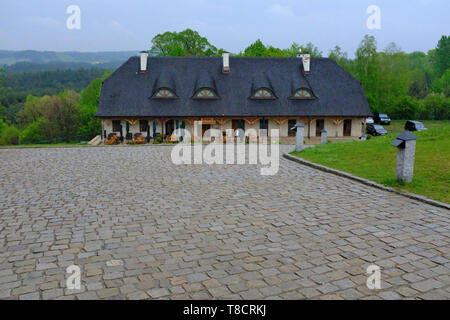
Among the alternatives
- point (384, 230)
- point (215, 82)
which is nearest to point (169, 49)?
point (215, 82)

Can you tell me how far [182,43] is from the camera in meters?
45.7

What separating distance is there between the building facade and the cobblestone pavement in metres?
18.1

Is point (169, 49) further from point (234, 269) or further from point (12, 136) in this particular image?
point (234, 269)

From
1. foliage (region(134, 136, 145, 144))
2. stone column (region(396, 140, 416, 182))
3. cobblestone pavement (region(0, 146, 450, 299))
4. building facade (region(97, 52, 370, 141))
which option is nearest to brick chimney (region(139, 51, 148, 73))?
building facade (region(97, 52, 370, 141))

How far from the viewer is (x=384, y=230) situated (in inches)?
267

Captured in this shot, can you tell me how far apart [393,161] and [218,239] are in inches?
343

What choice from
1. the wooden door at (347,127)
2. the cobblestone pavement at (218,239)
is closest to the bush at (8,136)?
the wooden door at (347,127)

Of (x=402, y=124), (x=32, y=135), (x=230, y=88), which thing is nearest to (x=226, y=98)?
(x=230, y=88)

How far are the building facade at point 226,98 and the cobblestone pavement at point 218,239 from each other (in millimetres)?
18122

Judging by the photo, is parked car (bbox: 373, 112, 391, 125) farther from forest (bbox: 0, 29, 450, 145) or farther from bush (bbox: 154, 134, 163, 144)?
bush (bbox: 154, 134, 163, 144)

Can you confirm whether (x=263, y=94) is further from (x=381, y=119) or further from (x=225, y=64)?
(x=381, y=119)

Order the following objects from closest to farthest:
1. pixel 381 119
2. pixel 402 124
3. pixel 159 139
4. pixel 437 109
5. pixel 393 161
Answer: pixel 393 161 < pixel 159 139 < pixel 402 124 < pixel 381 119 < pixel 437 109

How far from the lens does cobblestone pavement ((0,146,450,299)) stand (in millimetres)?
4785

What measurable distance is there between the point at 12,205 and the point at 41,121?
146 feet
